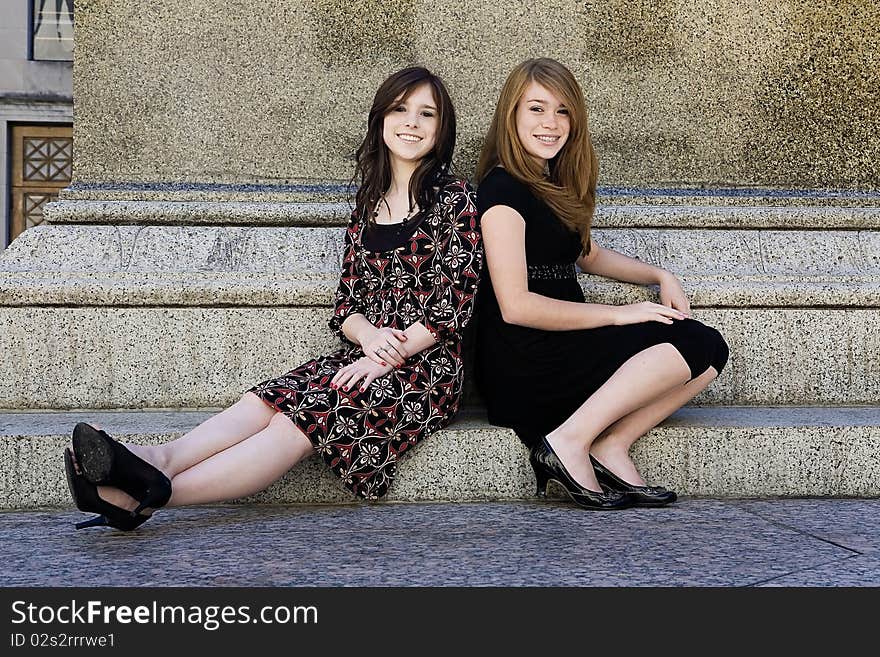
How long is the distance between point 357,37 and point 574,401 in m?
2.03

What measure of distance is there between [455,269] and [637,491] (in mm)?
955

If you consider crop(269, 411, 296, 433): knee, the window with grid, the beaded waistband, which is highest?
the window with grid

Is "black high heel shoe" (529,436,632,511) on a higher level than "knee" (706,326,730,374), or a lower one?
lower

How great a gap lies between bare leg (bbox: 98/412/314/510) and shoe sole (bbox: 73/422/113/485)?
15cm

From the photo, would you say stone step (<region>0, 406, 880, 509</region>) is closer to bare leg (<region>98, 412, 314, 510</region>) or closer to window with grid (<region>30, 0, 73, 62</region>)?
bare leg (<region>98, 412, 314, 510</region>)

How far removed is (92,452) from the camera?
297 centimetres

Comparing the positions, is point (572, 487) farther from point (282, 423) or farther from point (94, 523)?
point (94, 523)

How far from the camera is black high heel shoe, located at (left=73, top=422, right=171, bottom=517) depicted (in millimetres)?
2967

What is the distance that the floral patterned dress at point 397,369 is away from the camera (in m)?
3.53

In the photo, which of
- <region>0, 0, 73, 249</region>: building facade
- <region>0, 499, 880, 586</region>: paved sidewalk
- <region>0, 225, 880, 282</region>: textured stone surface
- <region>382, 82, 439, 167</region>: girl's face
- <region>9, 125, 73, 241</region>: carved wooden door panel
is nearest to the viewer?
<region>0, 499, 880, 586</region>: paved sidewalk

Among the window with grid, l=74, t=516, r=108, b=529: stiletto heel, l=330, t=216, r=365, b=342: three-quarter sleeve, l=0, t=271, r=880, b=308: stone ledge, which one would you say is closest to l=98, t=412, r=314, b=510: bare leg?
l=74, t=516, r=108, b=529: stiletto heel

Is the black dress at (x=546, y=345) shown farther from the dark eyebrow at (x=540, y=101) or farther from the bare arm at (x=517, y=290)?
the dark eyebrow at (x=540, y=101)

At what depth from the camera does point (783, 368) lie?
172 inches
